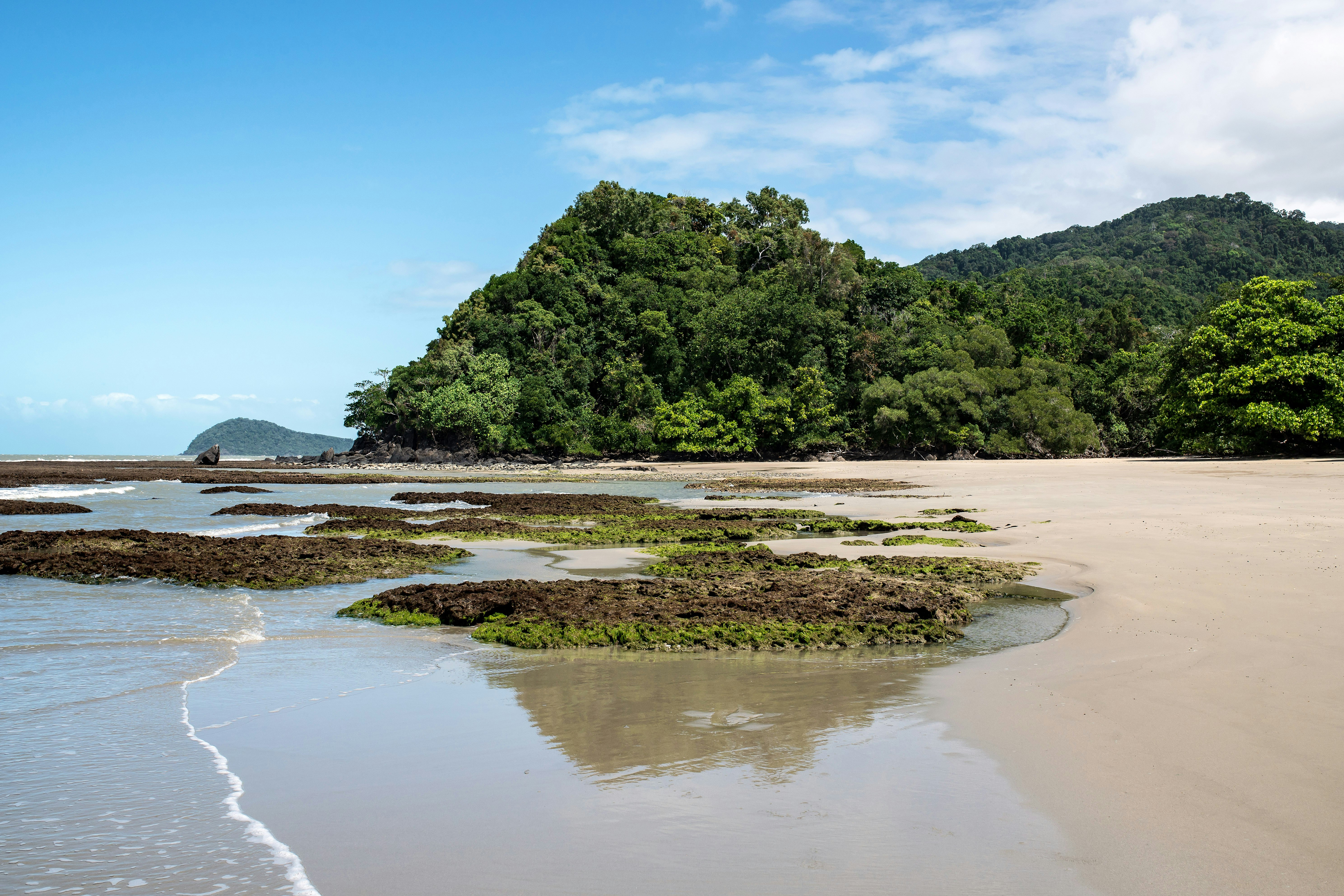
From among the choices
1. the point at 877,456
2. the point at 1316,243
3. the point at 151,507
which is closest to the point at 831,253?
the point at 877,456

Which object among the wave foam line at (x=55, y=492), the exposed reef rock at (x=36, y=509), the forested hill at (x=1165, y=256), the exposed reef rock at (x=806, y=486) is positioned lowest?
the exposed reef rock at (x=806, y=486)

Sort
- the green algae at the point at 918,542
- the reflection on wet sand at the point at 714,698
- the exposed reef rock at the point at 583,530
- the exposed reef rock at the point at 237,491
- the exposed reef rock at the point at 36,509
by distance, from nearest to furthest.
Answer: the reflection on wet sand at the point at 714,698 < the green algae at the point at 918,542 < the exposed reef rock at the point at 583,530 < the exposed reef rock at the point at 36,509 < the exposed reef rock at the point at 237,491

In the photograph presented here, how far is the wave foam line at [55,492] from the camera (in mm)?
30719

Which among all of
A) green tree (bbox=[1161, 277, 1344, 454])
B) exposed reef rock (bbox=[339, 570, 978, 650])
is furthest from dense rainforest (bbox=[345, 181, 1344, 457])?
exposed reef rock (bbox=[339, 570, 978, 650])

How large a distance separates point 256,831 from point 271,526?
19319 millimetres

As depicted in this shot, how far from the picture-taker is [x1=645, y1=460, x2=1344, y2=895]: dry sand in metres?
3.58

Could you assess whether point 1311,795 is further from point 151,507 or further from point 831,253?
point 831,253

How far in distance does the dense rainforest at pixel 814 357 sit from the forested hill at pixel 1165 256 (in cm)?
125

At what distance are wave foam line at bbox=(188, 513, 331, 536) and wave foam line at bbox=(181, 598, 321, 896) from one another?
1481 cm

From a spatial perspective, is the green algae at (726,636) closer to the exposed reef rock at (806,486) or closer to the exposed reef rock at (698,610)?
the exposed reef rock at (698,610)

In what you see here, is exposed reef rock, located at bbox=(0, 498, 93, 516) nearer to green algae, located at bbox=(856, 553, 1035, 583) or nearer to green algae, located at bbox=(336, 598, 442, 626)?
green algae, located at bbox=(336, 598, 442, 626)

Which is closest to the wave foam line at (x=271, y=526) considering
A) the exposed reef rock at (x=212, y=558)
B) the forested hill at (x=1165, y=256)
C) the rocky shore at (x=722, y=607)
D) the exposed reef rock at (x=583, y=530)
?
the exposed reef rock at (x=583, y=530)

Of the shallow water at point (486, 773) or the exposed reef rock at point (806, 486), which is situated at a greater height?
the exposed reef rock at point (806, 486)

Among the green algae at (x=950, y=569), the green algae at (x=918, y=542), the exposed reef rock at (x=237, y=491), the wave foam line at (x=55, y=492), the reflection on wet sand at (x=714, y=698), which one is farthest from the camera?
the exposed reef rock at (x=237, y=491)
